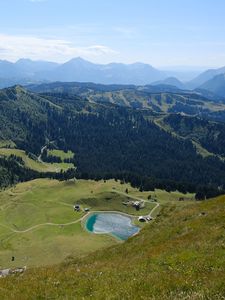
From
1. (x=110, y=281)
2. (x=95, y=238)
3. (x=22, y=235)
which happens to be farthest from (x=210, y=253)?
(x=22, y=235)

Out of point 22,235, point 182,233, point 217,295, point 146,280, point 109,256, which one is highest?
point 217,295

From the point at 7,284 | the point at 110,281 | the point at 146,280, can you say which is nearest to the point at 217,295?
the point at 146,280

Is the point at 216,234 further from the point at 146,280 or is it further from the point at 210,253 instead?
the point at 146,280

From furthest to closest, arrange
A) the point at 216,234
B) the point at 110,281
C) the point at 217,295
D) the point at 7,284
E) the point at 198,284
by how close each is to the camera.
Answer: the point at 216,234
the point at 7,284
the point at 110,281
the point at 198,284
the point at 217,295

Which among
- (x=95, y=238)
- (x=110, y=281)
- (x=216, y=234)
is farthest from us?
(x=95, y=238)

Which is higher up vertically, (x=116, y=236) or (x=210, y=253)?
(x=210, y=253)

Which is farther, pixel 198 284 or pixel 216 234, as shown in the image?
pixel 216 234

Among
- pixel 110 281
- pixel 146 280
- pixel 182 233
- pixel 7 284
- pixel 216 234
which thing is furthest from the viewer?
pixel 182 233

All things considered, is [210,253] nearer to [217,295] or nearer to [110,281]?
[110,281]

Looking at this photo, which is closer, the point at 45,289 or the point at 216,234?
the point at 45,289
